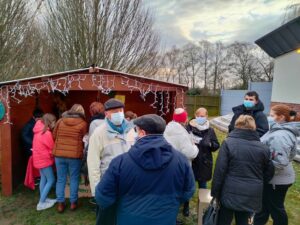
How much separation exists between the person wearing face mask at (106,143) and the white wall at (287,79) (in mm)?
10282

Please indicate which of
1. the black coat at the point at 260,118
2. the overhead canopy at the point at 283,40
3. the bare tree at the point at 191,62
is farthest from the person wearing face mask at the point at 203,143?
the bare tree at the point at 191,62

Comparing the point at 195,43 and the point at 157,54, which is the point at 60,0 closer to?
the point at 157,54

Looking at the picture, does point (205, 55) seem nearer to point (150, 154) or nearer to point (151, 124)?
point (151, 124)

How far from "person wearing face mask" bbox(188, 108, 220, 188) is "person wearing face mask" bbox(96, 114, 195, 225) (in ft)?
6.09

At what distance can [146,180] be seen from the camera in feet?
6.56

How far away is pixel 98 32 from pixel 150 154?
7847 mm

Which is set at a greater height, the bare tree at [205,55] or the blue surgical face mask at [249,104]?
the bare tree at [205,55]

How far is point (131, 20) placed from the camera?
940 centimetres

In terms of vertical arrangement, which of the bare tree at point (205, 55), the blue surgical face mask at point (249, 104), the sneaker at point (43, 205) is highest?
the bare tree at point (205, 55)

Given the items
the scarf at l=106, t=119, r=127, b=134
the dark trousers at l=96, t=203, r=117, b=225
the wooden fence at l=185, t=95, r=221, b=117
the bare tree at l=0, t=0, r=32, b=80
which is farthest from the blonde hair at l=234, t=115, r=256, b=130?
the wooden fence at l=185, t=95, r=221, b=117

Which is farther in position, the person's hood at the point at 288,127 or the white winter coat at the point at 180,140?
the white winter coat at the point at 180,140

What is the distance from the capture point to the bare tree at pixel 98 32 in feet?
29.4

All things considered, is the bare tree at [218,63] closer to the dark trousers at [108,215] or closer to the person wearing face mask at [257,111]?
the person wearing face mask at [257,111]

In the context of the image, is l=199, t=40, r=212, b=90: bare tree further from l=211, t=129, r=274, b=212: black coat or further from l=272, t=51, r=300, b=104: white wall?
l=211, t=129, r=274, b=212: black coat
